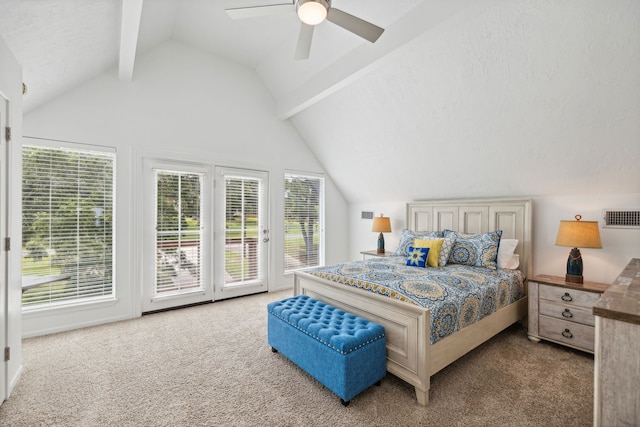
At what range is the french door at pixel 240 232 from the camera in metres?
4.12

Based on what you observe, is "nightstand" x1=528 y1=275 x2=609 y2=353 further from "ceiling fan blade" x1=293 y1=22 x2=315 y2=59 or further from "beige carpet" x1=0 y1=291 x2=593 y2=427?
"ceiling fan blade" x1=293 y1=22 x2=315 y2=59

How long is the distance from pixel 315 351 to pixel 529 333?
7.57 ft

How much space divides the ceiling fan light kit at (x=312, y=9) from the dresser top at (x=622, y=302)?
7.00 feet

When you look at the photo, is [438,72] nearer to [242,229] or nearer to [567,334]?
[567,334]

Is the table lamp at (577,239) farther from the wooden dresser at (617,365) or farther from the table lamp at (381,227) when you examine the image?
the table lamp at (381,227)

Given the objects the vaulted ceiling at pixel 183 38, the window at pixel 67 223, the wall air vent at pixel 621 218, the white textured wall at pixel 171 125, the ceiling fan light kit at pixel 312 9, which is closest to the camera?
the ceiling fan light kit at pixel 312 9

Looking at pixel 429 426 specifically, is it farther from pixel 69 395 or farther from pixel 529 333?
pixel 69 395

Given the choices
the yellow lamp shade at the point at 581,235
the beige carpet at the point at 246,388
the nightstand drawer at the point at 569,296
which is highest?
the yellow lamp shade at the point at 581,235

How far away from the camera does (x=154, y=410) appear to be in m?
1.88

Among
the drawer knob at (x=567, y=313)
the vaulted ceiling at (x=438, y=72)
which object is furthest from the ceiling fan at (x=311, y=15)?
the drawer knob at (x=567, y=313)

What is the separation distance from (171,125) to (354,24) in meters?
2.77

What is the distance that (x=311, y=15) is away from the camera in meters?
1.84

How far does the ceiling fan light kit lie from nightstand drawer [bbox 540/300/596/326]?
3.20m

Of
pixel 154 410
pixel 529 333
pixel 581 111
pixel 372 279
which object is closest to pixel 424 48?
pixel 581 111
